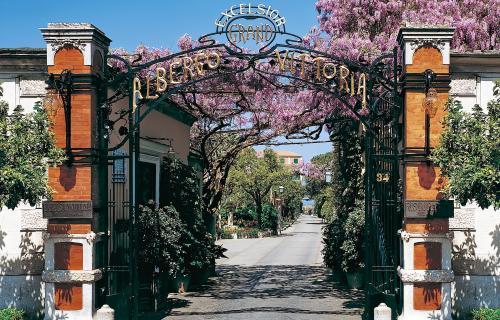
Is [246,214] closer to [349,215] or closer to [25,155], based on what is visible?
[349,215]

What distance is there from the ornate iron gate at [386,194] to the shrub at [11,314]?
238 inches

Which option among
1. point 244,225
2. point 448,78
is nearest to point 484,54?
point 448,78

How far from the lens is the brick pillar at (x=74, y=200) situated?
11.5 m

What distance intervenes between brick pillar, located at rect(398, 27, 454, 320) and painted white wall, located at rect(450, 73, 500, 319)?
888 mm

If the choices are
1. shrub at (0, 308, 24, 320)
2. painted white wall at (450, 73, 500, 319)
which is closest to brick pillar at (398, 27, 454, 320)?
painted white wall at (450, 73, 500, 319)

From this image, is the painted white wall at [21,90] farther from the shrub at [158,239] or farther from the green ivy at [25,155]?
the shrub at [158,239]

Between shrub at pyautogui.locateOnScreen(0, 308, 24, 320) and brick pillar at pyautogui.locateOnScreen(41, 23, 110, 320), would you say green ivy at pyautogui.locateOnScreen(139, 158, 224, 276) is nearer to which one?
brick pillar at pyautogui.locateOnScreen(41, 23, 110, 320)

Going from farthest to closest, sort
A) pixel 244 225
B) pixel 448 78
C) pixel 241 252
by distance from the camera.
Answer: pixel 244 225 → pixel 241 252 → pixel 448 78

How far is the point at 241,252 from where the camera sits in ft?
119

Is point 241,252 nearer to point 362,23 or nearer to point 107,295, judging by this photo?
point 362,23

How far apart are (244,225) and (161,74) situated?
5237 centimetres

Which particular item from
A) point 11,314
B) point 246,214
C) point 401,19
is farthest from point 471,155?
point 246,214

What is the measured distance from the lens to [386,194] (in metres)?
13.3

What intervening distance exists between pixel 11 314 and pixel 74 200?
216cm
